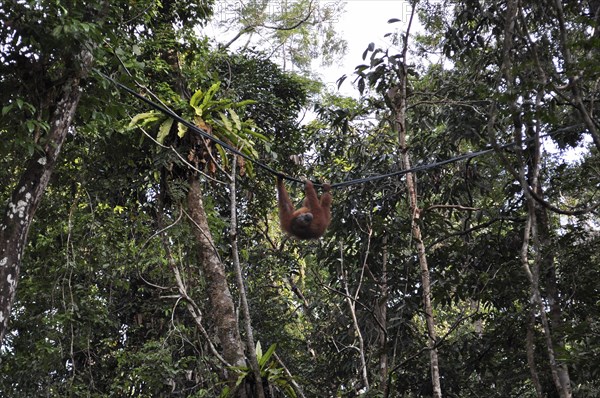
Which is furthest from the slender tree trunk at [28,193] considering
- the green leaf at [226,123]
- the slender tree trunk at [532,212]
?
the slender tree trunk at [532,212]

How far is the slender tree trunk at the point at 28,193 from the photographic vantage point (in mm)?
4074

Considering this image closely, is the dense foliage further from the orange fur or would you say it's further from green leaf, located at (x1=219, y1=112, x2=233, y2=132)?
the orange fur

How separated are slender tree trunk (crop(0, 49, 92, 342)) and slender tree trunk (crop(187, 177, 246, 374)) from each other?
165 cm

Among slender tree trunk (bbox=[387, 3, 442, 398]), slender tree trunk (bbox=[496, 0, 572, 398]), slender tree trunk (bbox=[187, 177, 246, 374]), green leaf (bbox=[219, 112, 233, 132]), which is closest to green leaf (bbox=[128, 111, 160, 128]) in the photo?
green leaf (bbox=[219, 112, 233, 132])

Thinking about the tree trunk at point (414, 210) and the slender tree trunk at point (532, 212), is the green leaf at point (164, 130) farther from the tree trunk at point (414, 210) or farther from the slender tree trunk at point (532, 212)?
the slender tree trunk at point (532, 212)

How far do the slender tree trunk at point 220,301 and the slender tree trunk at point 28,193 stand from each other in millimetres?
1649

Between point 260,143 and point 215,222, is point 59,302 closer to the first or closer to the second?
point 215,222

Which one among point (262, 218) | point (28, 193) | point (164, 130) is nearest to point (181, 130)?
point (164, 130)

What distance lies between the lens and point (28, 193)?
4.33m

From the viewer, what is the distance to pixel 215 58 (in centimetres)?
931

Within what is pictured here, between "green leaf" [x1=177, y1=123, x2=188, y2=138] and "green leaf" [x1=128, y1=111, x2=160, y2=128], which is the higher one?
"green leaf" [x1=128, y1=111, x2=160, y2=128]

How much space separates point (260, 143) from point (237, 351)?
3.85 m

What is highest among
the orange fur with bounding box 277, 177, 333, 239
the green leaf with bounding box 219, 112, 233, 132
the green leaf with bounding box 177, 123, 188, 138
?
the green leaf with bounding box 219, 112, 233, 132

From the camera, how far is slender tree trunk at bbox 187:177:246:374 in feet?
19.7
